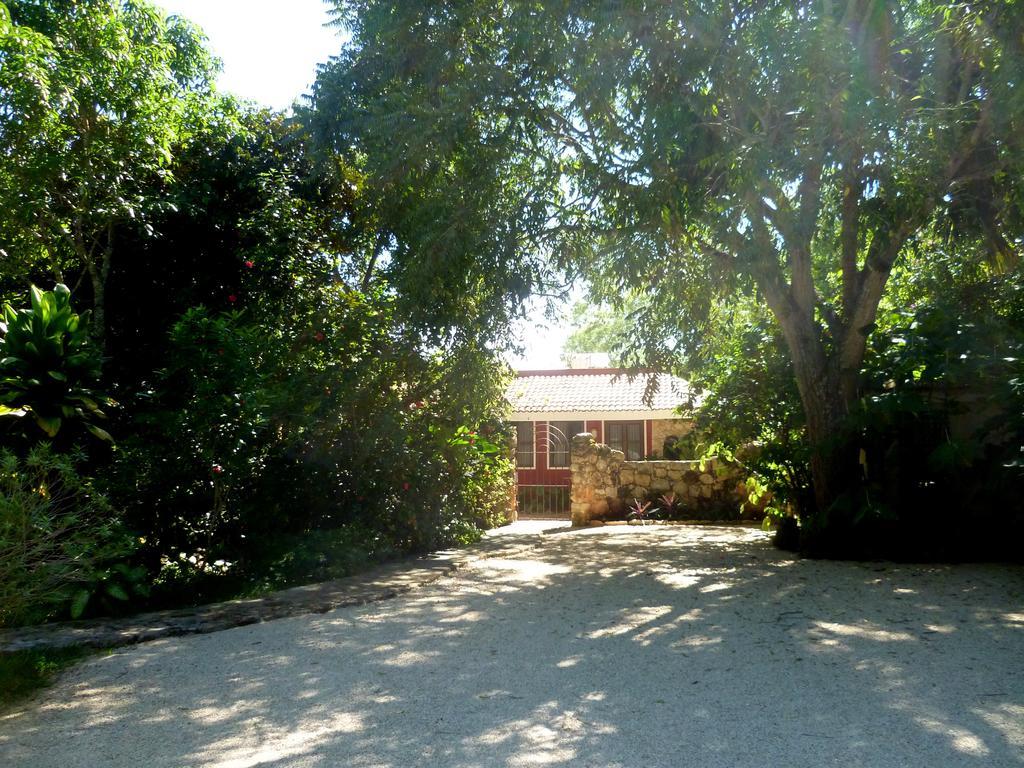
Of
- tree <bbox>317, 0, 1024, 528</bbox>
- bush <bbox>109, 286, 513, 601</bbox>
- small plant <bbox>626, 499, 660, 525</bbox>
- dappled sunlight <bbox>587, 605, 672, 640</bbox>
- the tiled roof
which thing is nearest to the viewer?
dappled sunlight <bbox>587, 605, 672, 640</bbox>

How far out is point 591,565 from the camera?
9891mm

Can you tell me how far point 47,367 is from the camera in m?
7.39

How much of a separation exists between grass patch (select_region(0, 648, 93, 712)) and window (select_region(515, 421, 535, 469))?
2000 centimetres

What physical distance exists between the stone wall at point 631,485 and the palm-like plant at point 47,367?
9594 millimetres

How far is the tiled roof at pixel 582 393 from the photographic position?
23.9 metres

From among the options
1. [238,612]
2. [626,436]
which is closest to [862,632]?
[238,612]

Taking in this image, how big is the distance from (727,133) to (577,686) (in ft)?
19.3

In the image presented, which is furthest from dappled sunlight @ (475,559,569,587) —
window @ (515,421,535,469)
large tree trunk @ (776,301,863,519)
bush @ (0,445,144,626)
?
window @ (515,421,535,469)

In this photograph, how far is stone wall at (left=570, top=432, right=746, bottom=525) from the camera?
15.7m

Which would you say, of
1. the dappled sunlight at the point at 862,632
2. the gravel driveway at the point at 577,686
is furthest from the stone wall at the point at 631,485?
the dappled sunlight at the point at 862,632

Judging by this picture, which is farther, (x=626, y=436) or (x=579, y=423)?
(x=579, y=423)

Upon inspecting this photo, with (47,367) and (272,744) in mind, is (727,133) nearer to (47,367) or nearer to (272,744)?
(47,367)

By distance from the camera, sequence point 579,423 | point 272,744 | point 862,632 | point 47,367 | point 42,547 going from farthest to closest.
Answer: point 579,423 → point 47,367 → point 862,632 → point 42,547 → point 272,744

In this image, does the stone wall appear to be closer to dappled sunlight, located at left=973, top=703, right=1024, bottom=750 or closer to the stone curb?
the stone curb
